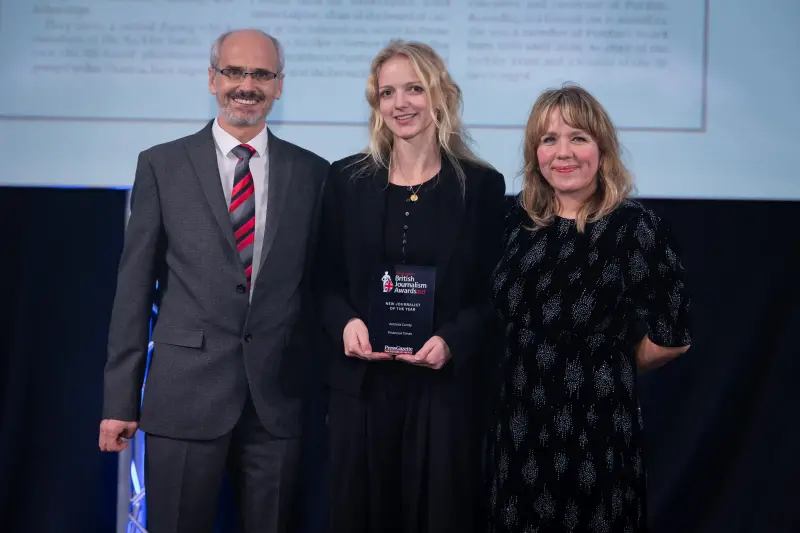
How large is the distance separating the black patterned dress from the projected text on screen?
923 mm

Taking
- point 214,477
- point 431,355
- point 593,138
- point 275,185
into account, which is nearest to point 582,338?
point 431,355

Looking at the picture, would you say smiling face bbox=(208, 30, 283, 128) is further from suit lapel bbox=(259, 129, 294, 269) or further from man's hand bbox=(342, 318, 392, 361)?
man's hand bbox=(342, 318, 392, 361)

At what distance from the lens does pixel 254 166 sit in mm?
2045

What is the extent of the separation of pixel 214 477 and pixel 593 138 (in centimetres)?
126

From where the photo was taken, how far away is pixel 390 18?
8.43 ft

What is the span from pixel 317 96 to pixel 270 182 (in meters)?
0.65

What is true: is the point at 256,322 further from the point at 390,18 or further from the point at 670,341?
the point at 390,18

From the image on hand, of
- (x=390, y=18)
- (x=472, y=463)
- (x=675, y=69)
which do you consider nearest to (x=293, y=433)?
(x=472, y=463)

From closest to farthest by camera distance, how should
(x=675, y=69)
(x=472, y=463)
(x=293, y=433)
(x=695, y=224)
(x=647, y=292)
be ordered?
(x=647, y=292)
(x=472, y=463)
(x=293, y=433)
(x=675, y=69)
(x=695, y=224)

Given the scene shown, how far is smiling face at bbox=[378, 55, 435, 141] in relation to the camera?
1.88 meters

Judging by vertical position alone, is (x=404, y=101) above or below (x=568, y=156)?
above

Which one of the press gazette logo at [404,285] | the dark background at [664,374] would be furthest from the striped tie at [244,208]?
the dark background at [664,374]

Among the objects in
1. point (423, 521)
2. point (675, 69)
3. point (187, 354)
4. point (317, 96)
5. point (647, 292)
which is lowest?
point (423, 521)

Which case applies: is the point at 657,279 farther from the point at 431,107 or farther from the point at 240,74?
the point at 240,74
